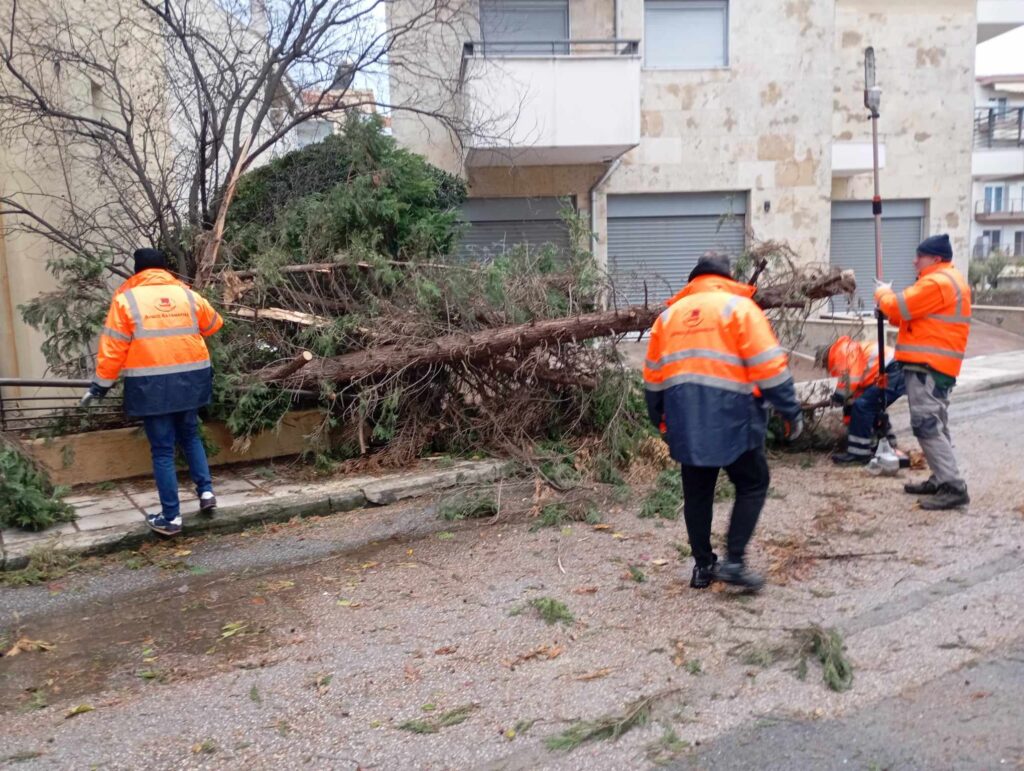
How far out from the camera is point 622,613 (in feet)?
13.7

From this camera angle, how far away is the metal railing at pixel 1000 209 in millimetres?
43125

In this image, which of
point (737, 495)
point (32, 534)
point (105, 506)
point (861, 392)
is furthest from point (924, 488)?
point (32, 534)

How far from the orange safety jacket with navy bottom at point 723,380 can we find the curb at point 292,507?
2625mm

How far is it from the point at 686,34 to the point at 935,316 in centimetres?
1117

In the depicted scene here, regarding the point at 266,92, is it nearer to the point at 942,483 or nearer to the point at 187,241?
the point at 187,241

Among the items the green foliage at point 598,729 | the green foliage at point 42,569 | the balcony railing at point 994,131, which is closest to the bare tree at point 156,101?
the green foliage at point 42,569

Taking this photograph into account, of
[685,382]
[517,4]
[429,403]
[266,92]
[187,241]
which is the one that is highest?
[517,4]

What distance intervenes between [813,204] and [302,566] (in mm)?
13320

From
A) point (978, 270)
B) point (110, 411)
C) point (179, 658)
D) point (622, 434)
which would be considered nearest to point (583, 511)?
point (622, 434)

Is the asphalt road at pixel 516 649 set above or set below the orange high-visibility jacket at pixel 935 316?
below

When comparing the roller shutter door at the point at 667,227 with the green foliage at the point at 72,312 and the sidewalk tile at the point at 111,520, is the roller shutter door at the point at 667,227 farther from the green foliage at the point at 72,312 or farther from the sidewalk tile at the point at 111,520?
the sidewalk tile at the point at 111,520

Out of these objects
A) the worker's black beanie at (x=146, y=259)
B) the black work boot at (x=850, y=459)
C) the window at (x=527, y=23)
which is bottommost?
the black work boot at (x=850, y=459)

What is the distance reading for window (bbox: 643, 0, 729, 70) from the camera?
591 inches

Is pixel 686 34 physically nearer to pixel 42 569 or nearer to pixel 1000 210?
pixel 42 569
